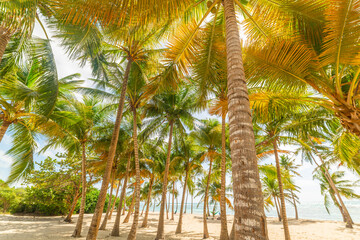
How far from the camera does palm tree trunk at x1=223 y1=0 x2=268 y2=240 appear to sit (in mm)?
1740

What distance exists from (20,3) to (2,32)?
188 cm

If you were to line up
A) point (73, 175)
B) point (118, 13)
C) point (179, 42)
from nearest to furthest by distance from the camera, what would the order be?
point (118, 13), point (179, 42), point (73, 175)

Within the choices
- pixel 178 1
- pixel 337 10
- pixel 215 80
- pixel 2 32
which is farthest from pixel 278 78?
pixel 2 32

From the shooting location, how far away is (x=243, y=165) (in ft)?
6.58

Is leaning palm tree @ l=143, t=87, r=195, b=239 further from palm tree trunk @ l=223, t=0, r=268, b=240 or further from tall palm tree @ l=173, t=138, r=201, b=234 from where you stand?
palm tree trunk @ l=223, t=0, r=268, b=240

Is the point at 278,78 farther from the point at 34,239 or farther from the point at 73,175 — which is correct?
the point at 73,175

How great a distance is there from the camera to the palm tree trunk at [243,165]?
68.5 inches

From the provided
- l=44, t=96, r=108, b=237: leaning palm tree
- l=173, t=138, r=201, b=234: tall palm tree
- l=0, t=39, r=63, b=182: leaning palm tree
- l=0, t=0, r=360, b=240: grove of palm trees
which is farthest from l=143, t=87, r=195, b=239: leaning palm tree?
l=0, t=39, r=63, b=182: leaning palm tree

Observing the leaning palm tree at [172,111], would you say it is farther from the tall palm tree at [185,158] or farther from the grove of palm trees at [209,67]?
the tall palm tree at [185,158]

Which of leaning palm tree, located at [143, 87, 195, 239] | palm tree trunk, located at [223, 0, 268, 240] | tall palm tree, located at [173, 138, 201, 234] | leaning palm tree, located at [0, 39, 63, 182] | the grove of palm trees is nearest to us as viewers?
palm tree trunk, located at [223, 0, 268, 240]

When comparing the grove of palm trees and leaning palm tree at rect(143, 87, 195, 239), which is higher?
leaning palm tree at rect(143, 87, 195, 239)

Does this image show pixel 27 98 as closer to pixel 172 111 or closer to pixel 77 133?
pixel 77 133

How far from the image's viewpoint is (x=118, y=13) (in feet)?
11.6

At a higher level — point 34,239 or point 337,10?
point 337,10
